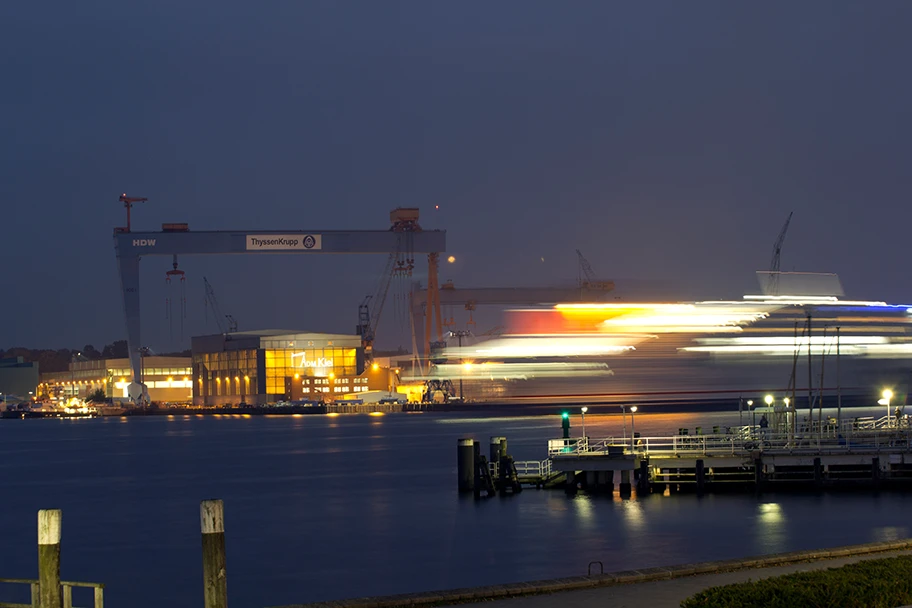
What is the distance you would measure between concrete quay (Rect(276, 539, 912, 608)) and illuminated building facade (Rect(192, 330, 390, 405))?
349ft

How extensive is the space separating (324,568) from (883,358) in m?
51.5

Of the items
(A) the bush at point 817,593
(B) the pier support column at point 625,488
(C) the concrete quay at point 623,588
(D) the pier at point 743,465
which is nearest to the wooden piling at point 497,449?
(D) the pier at point 743,465

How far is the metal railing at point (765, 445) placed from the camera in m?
25.0

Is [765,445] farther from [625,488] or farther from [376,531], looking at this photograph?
[376,531]

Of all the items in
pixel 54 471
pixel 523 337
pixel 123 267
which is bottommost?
pixel 54 471

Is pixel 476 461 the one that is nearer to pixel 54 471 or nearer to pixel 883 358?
pixel 54 471

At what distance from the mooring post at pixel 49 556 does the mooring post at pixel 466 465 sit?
1715 cm

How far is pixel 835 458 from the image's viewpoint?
972 inches

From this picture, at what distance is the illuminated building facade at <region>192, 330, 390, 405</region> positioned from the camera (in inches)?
4648

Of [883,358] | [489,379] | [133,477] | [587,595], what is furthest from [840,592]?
[489,379]

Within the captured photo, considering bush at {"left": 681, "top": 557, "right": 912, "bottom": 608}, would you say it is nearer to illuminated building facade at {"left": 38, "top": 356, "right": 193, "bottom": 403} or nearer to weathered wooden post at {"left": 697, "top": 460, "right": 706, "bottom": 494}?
weathered wooden post at {"left": 697, "top": 460, "right": 706, "bottom": 494}

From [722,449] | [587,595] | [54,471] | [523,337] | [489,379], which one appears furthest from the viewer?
[489,379]

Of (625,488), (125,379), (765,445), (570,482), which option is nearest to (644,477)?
(625,488)

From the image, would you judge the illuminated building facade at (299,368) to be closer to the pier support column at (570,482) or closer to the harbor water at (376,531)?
the harbor water at (376,531)
